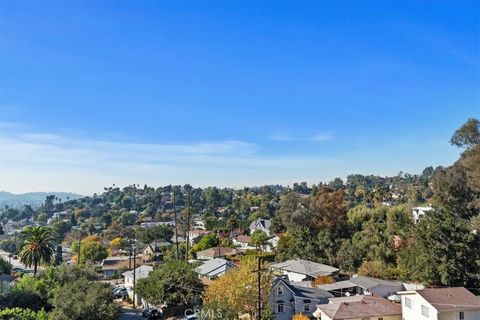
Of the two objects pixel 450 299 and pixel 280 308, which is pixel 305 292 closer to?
pixel 280 308

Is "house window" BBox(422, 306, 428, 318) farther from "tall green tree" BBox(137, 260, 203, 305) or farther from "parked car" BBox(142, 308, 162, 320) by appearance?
"parked car" BBox(142, 308, 162, 320)

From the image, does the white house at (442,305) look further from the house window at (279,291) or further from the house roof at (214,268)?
the house roof at (214,268)

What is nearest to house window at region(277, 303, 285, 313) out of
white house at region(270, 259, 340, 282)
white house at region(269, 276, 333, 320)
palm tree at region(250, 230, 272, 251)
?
white house at region(269, 276, 333, 320)

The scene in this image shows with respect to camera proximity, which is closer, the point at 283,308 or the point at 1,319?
the point at 1,319

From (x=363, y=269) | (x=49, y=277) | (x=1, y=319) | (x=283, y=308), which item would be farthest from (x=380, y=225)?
(x=1, y=319)

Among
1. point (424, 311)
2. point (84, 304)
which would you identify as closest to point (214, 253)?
point (84, 304)

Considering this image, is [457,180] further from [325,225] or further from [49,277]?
[49,277]
